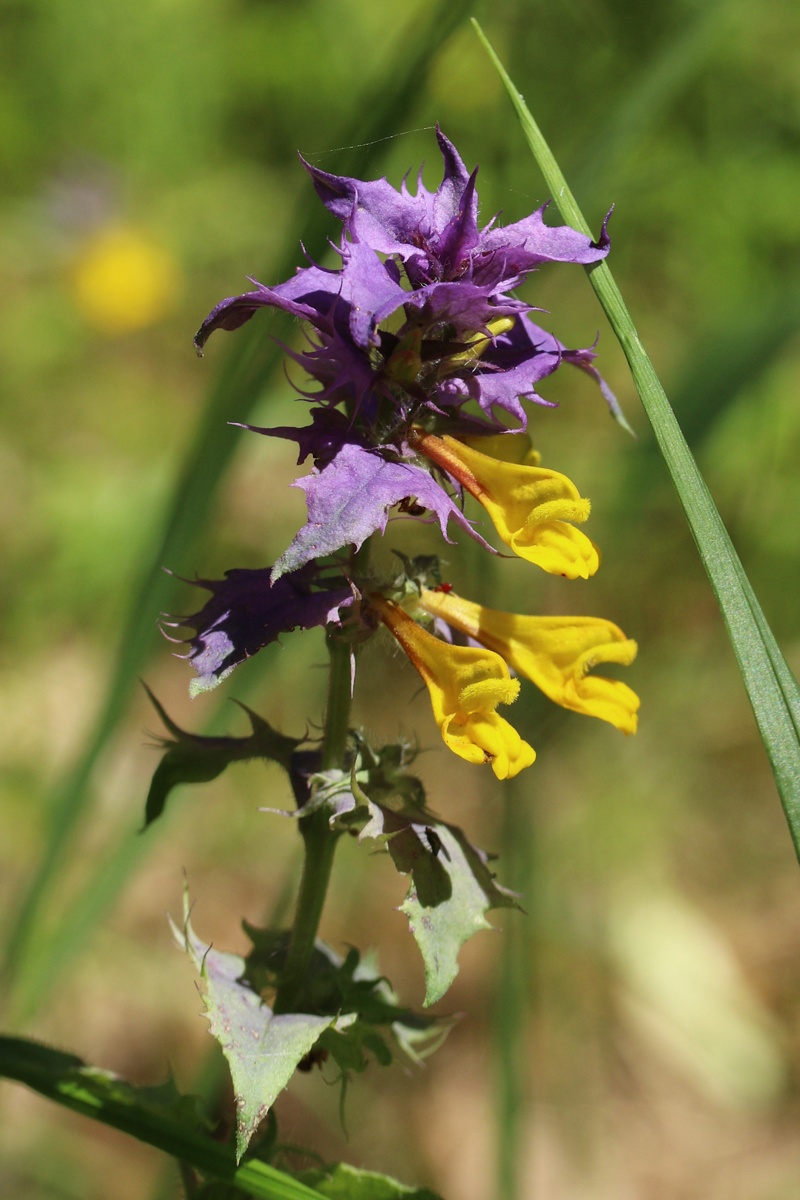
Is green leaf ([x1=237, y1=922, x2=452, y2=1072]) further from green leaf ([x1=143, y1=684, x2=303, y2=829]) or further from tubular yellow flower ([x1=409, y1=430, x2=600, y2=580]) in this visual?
tubular yellow flower ([x1=409, y1=430, x2=600, y2=580])

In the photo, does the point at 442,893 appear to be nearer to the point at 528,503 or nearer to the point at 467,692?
the point at 467,692

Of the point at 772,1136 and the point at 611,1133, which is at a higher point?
the point at 772,1136

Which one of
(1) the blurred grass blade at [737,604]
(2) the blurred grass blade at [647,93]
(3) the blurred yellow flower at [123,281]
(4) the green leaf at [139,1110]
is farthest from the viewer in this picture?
(3) the blurred yellow flower at [123,281]

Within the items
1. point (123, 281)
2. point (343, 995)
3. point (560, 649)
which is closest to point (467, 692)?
point (560, 649)

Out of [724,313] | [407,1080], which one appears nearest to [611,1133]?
[407,1080]

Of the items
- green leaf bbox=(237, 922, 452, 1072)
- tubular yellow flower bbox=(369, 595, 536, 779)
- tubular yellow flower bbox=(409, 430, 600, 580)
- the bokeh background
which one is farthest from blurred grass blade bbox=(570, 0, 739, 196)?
green leaf bbox=(237, 922, 452, 1072)

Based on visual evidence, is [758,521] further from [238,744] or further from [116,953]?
[238,744]

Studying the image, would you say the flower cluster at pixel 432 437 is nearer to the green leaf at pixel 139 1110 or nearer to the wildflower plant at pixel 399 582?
the wildflower plant at pixel 399 582

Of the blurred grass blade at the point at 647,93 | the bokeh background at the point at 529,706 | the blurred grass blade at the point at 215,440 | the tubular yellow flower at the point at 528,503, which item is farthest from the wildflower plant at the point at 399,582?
the blurred grass blade at the point at 647,93
